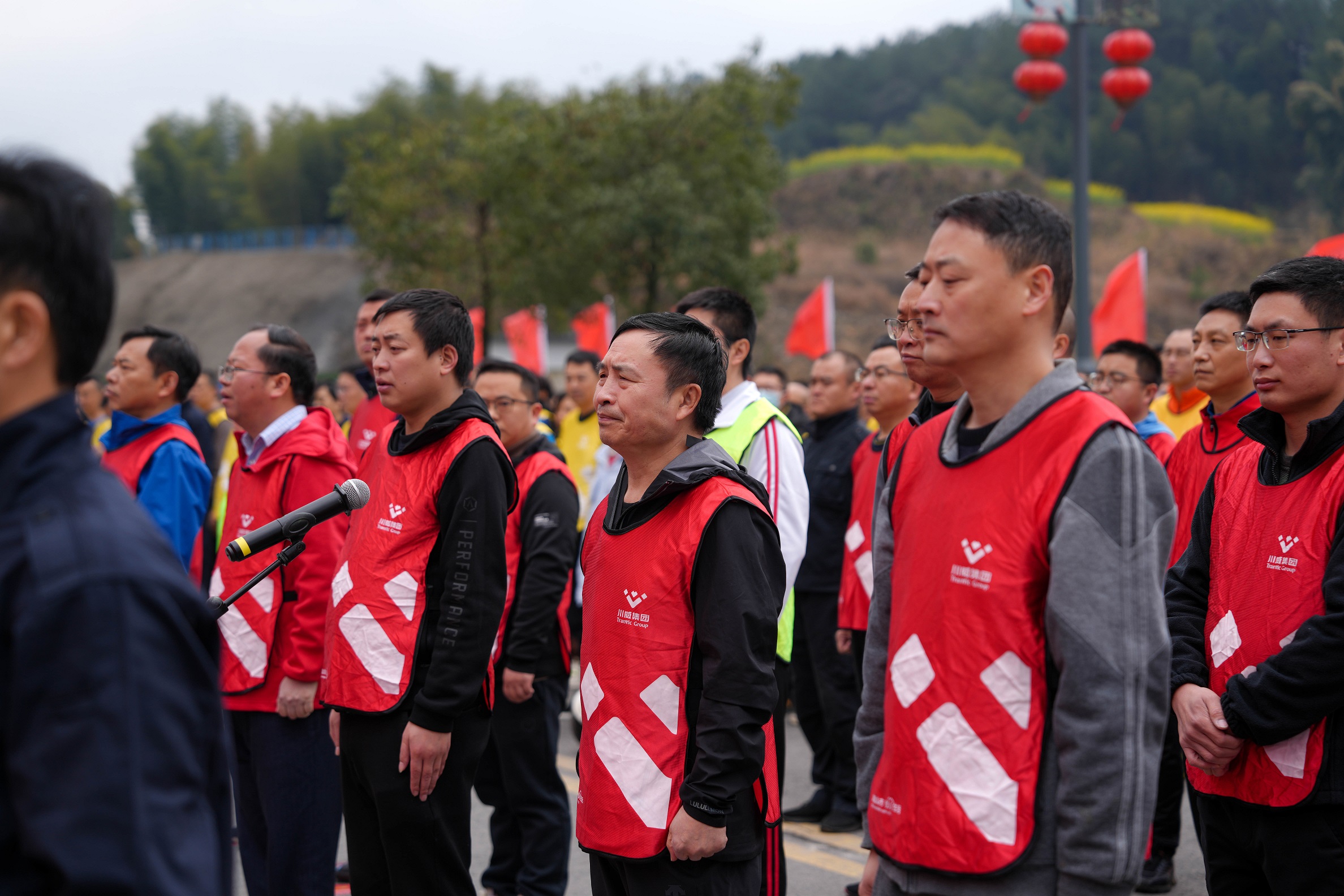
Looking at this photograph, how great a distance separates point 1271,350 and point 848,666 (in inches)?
131

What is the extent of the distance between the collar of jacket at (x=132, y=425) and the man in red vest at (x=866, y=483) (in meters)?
3.14

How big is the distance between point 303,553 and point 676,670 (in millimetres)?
1864

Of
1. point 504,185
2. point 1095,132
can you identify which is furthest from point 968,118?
point 504,185

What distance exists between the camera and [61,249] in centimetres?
139

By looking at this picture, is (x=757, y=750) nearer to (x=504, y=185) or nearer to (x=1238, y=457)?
(x=1238, y=457)

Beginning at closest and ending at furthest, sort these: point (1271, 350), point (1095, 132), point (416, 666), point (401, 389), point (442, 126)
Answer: point (1271, 350), point (416, 666), point (401, 389), point (442, 126), point (1095, 132)

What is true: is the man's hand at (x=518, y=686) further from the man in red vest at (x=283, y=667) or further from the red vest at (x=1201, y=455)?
the red vest at (x=1201, y=455)

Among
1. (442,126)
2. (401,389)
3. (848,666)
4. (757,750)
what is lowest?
(848,666)

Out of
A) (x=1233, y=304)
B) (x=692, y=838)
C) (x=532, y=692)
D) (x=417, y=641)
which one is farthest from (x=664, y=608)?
(x=1233, y=304)

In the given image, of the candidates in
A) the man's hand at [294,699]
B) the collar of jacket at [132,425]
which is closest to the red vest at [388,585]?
the man's hand at [294,699]

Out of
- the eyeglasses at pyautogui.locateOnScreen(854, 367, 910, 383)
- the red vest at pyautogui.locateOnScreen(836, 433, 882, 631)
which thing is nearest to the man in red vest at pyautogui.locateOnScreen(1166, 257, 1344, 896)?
the red vest at pyautogui.locateOnScreen(836, 433, 882, 631)

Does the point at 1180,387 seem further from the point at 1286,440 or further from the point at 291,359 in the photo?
the point at 291,359

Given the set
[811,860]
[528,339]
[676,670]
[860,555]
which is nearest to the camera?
[676,670]

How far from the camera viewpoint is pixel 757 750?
2.74 metres
